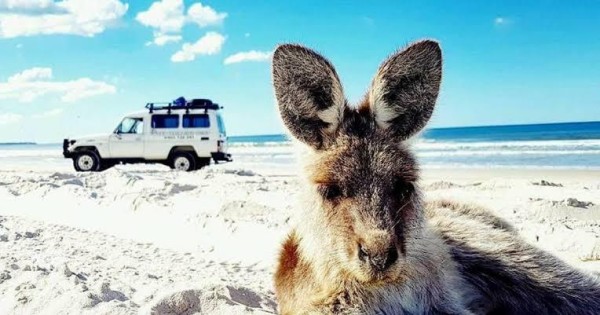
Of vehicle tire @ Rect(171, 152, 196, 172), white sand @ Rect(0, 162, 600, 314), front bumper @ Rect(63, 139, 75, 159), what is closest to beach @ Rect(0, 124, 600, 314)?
white sand @ Rect(0, 162, 600, 314)

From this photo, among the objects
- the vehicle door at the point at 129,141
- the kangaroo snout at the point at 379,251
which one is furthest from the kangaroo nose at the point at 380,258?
the vehicle door at the point at 129,141

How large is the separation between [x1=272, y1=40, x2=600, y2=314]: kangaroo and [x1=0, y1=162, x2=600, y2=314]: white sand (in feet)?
3.08

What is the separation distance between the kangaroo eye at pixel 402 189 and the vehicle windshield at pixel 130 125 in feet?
66.3

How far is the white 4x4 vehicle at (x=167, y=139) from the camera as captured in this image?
22062mm

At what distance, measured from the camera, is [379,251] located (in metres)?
2.69

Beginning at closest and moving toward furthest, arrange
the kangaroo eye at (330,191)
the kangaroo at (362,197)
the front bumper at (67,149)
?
the kangaroo at (362,197) < the kangaroo eye at (330,191) < the front bumper at (67,149)

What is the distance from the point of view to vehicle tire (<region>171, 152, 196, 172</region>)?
22.1m

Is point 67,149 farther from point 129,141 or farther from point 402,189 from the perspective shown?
point 402,189

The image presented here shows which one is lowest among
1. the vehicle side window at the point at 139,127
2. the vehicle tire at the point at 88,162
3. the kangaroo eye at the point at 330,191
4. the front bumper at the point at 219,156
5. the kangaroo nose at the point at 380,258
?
the vehicle tire at the point at 88,162

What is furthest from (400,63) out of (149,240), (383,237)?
(149,240)

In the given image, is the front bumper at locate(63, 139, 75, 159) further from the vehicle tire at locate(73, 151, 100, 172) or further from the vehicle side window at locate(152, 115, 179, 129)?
the vehicle side window at locate(152, 115, 179, 129)

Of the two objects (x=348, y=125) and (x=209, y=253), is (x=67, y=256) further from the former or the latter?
(x=348, y=125)

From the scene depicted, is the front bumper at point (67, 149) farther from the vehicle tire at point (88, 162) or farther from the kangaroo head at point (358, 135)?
the kangaroo head at point (358, 135)

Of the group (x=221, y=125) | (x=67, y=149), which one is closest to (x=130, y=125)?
(x=67, y=149)
